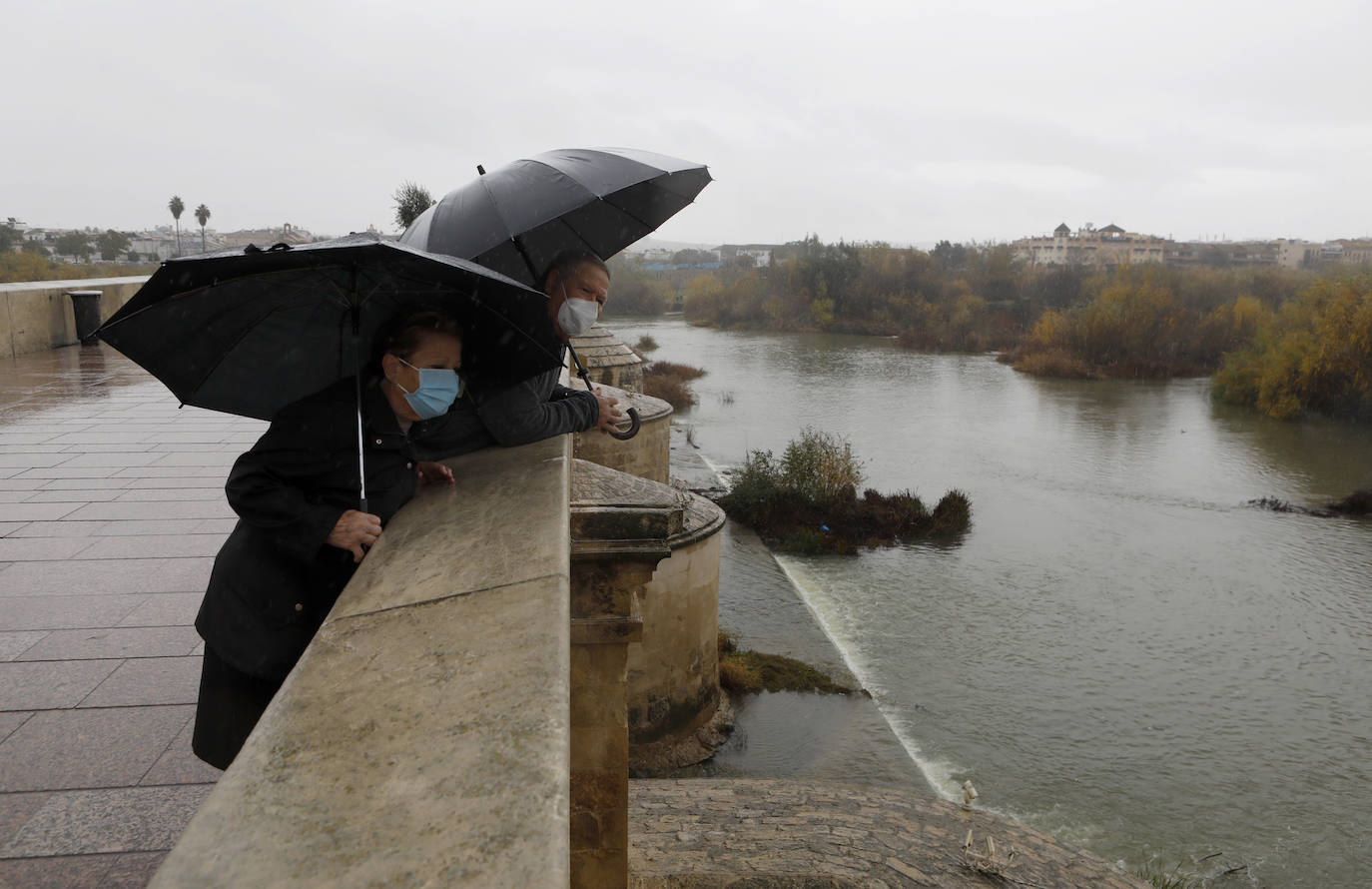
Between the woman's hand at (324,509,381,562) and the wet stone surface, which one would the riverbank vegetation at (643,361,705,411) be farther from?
the woman's hand at (324,509,381,562)

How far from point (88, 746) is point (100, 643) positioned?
85 centimetres

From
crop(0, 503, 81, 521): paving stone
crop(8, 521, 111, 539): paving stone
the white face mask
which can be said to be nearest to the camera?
the white face mask

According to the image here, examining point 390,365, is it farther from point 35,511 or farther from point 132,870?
point 35,511

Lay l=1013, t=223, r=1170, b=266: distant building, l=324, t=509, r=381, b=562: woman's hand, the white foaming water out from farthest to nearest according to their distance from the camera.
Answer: l=1013, t=223, r=1170, b=266: distant building
the white foaming water
l=324, t=509, r=381, b=562: woman's hand

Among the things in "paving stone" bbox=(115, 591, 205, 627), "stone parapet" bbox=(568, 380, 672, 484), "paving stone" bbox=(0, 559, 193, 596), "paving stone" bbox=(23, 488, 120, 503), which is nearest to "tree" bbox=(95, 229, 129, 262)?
"stone parapet" bbox=(568, 380, 672, 484)

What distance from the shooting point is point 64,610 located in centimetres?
400

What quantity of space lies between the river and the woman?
8700 mm

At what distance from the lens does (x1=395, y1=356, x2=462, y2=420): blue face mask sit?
7.22ft

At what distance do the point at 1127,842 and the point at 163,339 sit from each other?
31.1ft

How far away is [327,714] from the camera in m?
1.18

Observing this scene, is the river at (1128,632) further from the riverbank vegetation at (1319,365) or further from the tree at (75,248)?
the tree at (75,248)

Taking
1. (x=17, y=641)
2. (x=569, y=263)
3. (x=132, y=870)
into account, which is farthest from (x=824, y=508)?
(x=132, y=870)

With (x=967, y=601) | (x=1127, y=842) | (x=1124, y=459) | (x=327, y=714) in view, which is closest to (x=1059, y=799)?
(x=1127, y=842)

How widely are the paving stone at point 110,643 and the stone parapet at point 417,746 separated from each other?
2.51 metres
